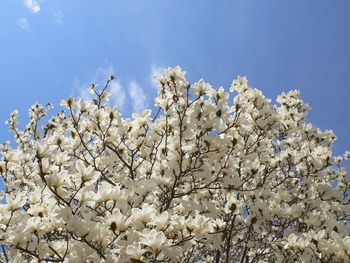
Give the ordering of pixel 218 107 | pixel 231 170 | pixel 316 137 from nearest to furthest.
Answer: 1. pixel 218 107
2. pixel 231 170
3. pixel 316 137

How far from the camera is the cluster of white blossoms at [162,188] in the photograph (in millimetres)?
3027

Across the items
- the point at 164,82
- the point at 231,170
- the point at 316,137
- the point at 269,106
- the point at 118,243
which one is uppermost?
the point at 316,137

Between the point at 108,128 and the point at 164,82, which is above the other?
the point at 164,82

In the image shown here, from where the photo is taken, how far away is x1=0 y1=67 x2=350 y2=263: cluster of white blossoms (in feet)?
9.93

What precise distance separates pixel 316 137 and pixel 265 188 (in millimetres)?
Answer: 3233

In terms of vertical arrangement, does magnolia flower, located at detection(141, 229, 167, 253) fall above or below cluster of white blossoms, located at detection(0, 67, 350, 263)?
below

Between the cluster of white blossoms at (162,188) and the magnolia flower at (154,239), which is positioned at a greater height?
the cluster of white blossoms at (162,188)

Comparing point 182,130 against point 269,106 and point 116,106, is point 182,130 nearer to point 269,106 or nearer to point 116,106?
point 116,106

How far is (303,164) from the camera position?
7.27 metres

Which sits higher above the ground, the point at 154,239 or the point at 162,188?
the point at 162,188

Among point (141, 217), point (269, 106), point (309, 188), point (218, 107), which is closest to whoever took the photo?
point (141, 217)

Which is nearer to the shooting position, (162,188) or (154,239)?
(154,239)

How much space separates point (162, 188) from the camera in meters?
4.76

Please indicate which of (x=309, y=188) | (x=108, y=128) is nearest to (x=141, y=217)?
(x=108, y=128)
